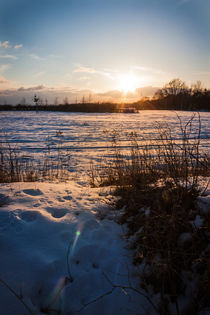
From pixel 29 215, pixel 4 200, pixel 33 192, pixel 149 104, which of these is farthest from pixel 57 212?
pixel 149 104

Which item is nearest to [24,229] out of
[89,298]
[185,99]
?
[89,298]

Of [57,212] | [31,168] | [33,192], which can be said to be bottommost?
[31,168]

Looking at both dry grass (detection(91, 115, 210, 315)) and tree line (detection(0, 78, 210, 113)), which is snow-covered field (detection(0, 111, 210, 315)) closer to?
dry grass (detection(91, 115, 210, 315))

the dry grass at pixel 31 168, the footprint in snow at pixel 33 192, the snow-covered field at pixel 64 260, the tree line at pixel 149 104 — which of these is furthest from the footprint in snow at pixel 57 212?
the tree line at pixel 149 104

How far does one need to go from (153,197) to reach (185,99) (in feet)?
114

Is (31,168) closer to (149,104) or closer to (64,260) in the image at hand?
(64,260)

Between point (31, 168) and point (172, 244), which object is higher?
point (172, 244)

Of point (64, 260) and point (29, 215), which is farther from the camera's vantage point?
point (29, 215)

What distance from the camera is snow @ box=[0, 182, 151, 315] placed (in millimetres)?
1415

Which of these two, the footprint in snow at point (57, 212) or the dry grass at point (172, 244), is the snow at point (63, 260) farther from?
the dry grass at point (172, 244)

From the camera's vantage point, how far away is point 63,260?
171 cm

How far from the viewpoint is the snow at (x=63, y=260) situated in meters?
1.42

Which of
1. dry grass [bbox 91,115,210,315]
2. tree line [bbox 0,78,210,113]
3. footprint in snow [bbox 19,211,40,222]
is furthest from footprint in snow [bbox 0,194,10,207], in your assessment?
tree line [bbox 0,78,210,113]

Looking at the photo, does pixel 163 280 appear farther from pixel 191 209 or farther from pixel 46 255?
pixel 46 255
